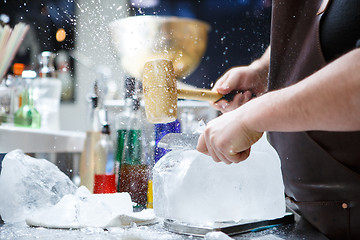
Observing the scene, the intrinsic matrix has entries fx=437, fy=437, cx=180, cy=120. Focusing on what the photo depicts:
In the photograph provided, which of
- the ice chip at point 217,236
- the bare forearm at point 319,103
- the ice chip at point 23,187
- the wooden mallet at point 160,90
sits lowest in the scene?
the ice chip at point 217,236

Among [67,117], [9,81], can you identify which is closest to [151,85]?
[9,81]

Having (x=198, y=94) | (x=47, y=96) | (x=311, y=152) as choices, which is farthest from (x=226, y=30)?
(x=47, y=96)

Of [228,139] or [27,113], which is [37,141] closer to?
[27,113]

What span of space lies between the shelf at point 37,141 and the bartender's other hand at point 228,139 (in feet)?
1.99

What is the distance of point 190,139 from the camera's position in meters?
0.91

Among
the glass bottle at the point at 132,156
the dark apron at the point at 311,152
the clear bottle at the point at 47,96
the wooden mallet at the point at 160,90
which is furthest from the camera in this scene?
the clear bottle at the point at 47,96

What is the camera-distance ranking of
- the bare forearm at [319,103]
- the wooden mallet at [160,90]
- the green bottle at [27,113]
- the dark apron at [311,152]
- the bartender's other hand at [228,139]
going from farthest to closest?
the green bottle at [27,113] < the wooden mallet at [160,90] < the dark apron at [311,152] < the bartender's other hand at [228,139] < the bare forearm at [319,103]

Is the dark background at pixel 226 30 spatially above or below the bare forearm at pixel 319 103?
above

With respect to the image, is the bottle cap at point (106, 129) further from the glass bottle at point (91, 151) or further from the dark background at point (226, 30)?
the dark background at point (226, 30)

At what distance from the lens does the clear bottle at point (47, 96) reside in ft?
6.45

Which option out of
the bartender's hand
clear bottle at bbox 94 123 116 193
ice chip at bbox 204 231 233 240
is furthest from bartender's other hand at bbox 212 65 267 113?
ice chip at bbox 204 231 233 240

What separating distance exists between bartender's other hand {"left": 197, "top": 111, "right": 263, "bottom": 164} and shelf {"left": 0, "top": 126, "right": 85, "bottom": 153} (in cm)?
61

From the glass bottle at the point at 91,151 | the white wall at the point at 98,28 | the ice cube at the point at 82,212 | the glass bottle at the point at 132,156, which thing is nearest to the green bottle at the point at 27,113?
the glass bottle at the point at 91,151

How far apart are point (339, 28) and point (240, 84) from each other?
1.32 ft
